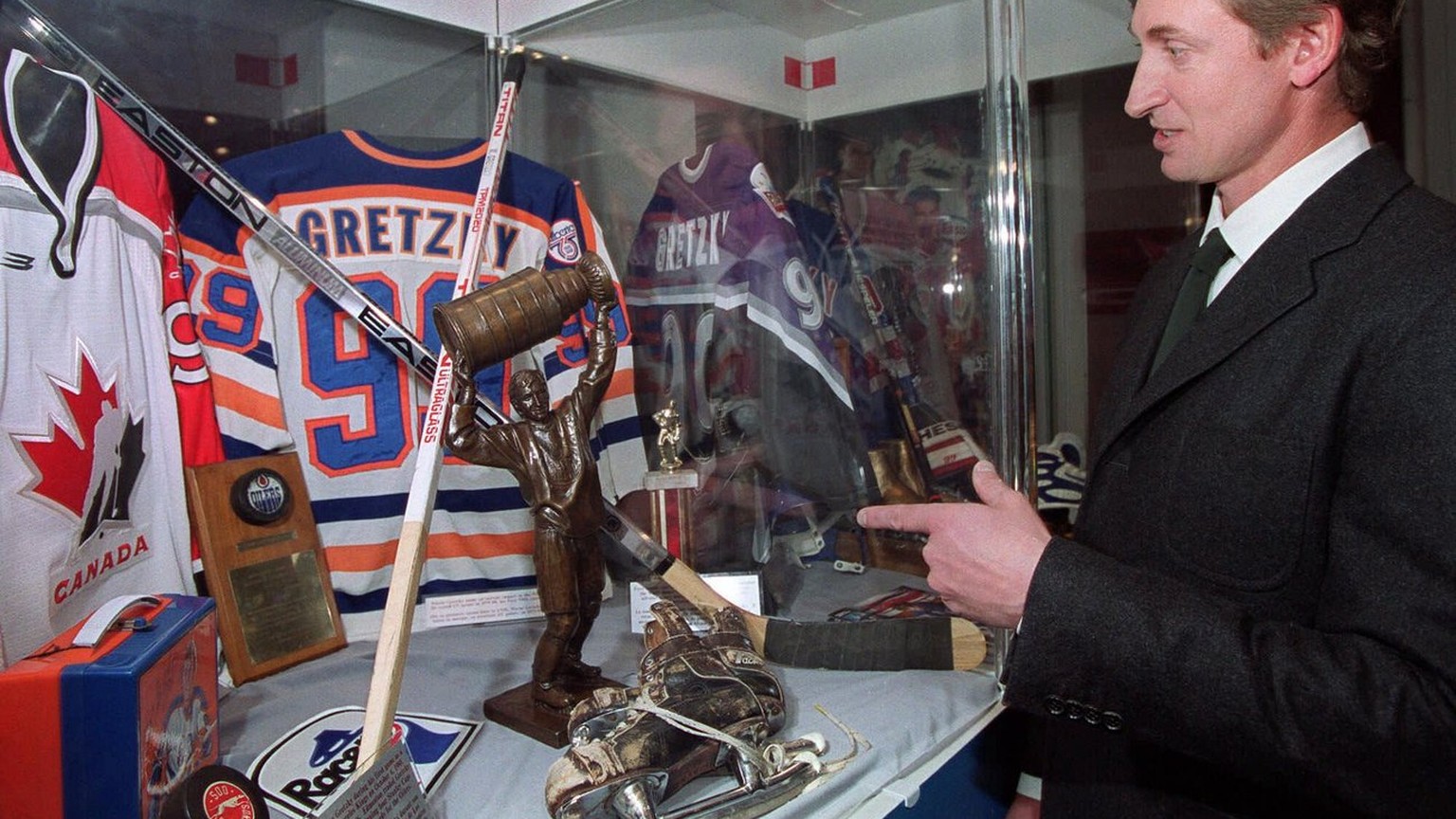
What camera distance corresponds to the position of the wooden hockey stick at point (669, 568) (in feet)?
4.96

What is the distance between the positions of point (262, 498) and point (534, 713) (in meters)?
0.63

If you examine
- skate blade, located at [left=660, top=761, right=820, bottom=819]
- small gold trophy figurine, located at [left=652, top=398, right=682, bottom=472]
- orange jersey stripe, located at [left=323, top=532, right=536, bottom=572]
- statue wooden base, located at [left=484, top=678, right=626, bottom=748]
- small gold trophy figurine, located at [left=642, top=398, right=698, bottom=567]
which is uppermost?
small gold trophy figurine, located at [left=652, top=398, right=682, bottom=472]

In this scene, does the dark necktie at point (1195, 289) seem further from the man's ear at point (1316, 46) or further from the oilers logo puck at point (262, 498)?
the oilers logo puck at point (262, 498)

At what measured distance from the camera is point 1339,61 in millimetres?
859

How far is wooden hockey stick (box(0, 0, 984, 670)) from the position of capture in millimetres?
1511

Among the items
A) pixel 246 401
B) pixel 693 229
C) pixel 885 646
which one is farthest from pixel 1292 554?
pixel 246 401

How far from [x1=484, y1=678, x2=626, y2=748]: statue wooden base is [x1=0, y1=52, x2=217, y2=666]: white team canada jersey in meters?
0.57

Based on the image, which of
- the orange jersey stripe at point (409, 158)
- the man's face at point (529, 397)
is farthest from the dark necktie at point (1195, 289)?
the orange jersey stripe at point (409, 158)

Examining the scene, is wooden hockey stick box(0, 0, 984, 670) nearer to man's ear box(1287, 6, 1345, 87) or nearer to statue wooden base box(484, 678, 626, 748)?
statue wooden base box(484, 678, 626, 748)

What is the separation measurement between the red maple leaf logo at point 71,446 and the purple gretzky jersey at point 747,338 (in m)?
0.99

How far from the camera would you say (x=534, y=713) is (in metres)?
1.30

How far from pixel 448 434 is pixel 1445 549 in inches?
40.5

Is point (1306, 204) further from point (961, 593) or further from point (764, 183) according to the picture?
point (764, 183)

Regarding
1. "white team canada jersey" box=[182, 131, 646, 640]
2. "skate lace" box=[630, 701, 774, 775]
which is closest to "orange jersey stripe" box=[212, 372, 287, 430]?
"white team canada jersey" box=[182, 131, 646, 640]
